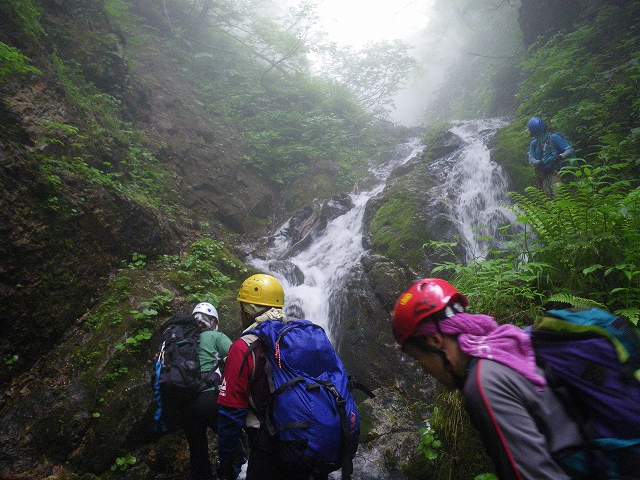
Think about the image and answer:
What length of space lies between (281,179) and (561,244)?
10.9 meters

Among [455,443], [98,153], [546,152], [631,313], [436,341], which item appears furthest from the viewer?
[98,153]

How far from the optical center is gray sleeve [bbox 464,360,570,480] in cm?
125

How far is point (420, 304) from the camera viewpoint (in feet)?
5.78

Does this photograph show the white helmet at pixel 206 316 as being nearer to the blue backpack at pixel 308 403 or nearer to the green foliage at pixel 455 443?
the blue backpack at pixel 308 403

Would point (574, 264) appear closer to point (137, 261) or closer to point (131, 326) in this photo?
point (131, 326)

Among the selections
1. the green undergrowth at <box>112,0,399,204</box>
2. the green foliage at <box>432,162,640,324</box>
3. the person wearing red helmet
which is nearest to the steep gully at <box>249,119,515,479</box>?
the green undergrowth at <box>112,0,399,204</box>

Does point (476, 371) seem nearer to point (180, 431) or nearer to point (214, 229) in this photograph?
point (180, 431)

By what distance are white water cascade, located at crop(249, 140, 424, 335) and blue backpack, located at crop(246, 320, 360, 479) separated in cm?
521

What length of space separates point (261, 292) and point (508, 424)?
102 inches

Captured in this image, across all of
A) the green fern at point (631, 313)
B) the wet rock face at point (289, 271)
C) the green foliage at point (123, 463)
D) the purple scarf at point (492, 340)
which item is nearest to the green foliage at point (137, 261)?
the green foliage at point (123, 463)

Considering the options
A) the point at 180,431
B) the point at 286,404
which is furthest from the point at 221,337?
the point at 286,404

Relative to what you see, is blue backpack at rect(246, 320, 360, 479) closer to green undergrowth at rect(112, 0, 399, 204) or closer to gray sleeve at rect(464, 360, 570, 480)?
gray sleeve at rect(464, 360, 570, 480)

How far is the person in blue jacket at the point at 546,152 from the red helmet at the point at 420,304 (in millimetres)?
6302

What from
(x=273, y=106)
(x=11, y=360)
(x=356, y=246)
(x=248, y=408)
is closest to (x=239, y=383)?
(x=248, y=408)
